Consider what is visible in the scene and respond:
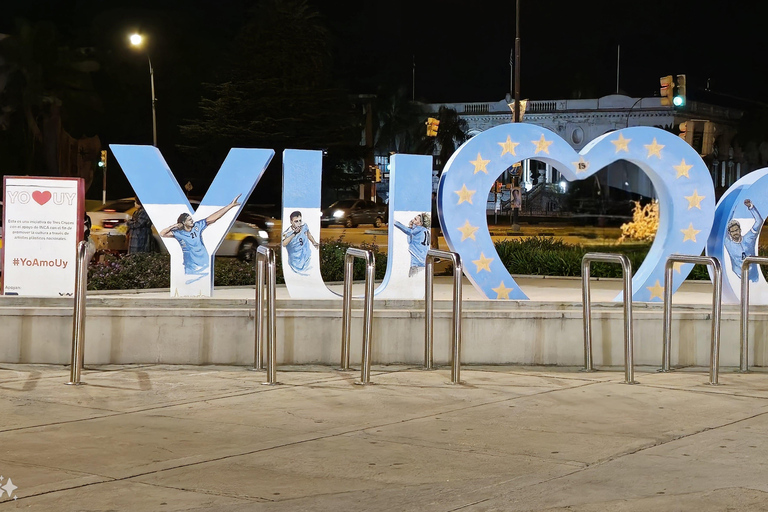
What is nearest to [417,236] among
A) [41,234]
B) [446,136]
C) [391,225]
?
[391,225]

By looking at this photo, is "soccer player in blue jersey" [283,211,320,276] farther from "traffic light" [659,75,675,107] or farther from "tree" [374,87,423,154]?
"tree" [374,87,423,154]

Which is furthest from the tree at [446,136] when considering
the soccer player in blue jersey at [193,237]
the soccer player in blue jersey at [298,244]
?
the soccer player in blue jersey at [193,237]

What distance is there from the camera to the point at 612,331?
434 inches

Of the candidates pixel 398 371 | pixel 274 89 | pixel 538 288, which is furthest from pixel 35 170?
pixel 398 371

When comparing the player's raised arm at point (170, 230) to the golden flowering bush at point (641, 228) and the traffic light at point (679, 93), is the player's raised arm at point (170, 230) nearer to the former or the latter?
the traffic light at point (679, 93)

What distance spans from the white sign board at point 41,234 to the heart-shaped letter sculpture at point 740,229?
24.0 feet

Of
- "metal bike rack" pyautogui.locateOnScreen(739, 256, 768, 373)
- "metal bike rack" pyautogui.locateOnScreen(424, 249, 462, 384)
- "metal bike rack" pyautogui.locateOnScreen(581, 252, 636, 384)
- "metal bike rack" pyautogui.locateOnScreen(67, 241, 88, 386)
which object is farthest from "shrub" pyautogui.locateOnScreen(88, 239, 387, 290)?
"metal bike rack" pyautogui.locateOnScreen(739, 256, 768, 373)

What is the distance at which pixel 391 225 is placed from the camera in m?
12.5

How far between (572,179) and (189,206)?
4.34 metres

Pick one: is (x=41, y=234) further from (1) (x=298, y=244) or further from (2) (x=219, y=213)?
(1) (x=298, y=244)

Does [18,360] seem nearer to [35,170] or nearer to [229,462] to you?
[229,462]

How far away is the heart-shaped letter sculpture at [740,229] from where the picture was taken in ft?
41.1

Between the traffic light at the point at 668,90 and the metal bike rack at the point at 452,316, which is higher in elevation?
the traffic light at the point at 668,90

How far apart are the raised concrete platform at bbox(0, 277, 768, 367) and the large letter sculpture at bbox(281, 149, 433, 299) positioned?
818 mm
